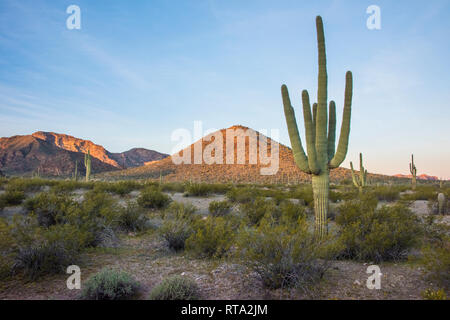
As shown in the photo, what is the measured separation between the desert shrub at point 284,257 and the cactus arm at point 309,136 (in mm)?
2772

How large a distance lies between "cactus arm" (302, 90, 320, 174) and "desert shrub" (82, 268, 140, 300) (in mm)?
5001

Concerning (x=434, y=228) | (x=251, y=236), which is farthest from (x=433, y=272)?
(x=434, y=228)

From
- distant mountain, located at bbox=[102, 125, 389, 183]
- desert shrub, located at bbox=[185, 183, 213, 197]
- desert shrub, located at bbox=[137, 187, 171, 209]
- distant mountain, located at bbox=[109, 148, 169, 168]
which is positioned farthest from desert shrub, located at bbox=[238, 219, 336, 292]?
distant mountain, located at bbox=[109, 148, 169, 168]

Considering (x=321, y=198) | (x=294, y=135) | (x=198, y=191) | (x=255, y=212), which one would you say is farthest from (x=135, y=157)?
(x=321, y=198)

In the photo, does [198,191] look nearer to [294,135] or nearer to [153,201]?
[153,201]

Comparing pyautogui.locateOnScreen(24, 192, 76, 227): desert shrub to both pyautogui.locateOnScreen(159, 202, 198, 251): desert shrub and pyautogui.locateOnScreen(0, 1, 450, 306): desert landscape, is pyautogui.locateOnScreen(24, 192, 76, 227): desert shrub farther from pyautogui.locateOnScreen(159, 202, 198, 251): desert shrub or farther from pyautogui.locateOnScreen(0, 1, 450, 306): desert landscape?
pyautogui.locateOnScreen(159, 202, 198, 251): desert shrub

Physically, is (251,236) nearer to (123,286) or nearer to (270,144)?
(123,286)

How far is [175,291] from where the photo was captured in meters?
3.80

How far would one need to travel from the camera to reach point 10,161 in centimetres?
7569

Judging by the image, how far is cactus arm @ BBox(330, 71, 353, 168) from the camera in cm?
725

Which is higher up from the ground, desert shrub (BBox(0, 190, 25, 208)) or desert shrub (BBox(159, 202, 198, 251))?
desert shrub (BBox(0, 190, 25, 208))

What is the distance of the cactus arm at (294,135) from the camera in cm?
719

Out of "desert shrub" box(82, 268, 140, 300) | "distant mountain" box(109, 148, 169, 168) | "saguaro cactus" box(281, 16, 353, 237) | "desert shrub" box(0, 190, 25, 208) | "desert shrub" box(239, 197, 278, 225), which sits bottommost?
"desert shrub" box(82, 268, 140, 300)
